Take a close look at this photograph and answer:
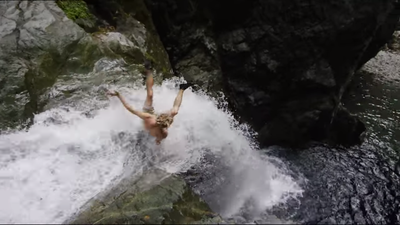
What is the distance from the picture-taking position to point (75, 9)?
942 cm

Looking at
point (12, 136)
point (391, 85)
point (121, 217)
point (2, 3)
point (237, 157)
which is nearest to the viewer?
point (121, 217)

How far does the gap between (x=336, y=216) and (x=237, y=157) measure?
2.29m

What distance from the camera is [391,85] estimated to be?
14.5 meters

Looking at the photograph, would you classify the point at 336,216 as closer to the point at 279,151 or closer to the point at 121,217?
the point at 279,151

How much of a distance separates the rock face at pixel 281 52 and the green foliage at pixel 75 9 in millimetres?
1752

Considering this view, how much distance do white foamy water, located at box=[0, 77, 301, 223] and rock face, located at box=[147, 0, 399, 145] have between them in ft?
4.48

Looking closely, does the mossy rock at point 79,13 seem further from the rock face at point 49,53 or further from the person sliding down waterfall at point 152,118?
the person sliding down waterfall at point 152,118

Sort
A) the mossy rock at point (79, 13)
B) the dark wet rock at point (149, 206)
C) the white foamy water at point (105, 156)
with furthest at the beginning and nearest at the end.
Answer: the mossy rock at point (79, 13) < the white foamy water at point (105, 156) < the dark wet rock at point (149, 206)

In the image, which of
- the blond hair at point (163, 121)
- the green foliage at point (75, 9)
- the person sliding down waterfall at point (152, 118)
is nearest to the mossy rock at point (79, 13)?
the green foliage at point (75, 9)

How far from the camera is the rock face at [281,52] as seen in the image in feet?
28.6

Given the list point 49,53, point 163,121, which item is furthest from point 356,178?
point 49,53

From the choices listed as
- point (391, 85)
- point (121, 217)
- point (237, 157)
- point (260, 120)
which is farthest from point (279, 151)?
point (391, 85)

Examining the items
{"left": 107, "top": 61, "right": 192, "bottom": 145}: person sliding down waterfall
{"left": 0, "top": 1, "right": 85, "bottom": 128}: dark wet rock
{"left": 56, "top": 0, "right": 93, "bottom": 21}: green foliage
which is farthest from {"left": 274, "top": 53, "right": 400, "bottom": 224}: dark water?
{"left": 56, "top": 0, "right": 93, "bottom": 21}: green foliage

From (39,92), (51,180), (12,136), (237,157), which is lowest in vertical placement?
(237,157)
